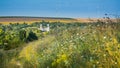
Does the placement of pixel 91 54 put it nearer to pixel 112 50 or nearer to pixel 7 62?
pixel 112 50

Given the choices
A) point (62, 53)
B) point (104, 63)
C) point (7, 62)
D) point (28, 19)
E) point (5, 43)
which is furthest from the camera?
point (28, 19)

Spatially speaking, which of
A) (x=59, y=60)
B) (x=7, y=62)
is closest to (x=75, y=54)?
(x=59, y=60)

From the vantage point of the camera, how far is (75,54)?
321 inches

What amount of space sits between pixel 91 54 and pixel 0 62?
10.1 feet

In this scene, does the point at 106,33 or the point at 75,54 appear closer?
the point at 75,54

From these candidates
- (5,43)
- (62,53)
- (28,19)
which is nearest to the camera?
(62,53)

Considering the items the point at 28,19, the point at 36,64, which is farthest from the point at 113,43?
the point at 28,19

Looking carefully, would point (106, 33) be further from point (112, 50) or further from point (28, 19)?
point (28, 19)

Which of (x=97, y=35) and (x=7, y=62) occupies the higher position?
(x=97, y=35)

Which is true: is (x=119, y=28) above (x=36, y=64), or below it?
above

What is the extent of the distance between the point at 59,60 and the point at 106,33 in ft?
5.05

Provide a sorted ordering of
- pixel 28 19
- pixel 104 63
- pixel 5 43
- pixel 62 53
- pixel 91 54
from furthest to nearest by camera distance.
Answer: pixel 28 19 < pixel 5 43 < pixel 62 53 < pixel 91 54 < pixel 104 63

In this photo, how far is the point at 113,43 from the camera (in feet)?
24.4

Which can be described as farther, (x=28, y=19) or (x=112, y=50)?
(x=28, y=19)
